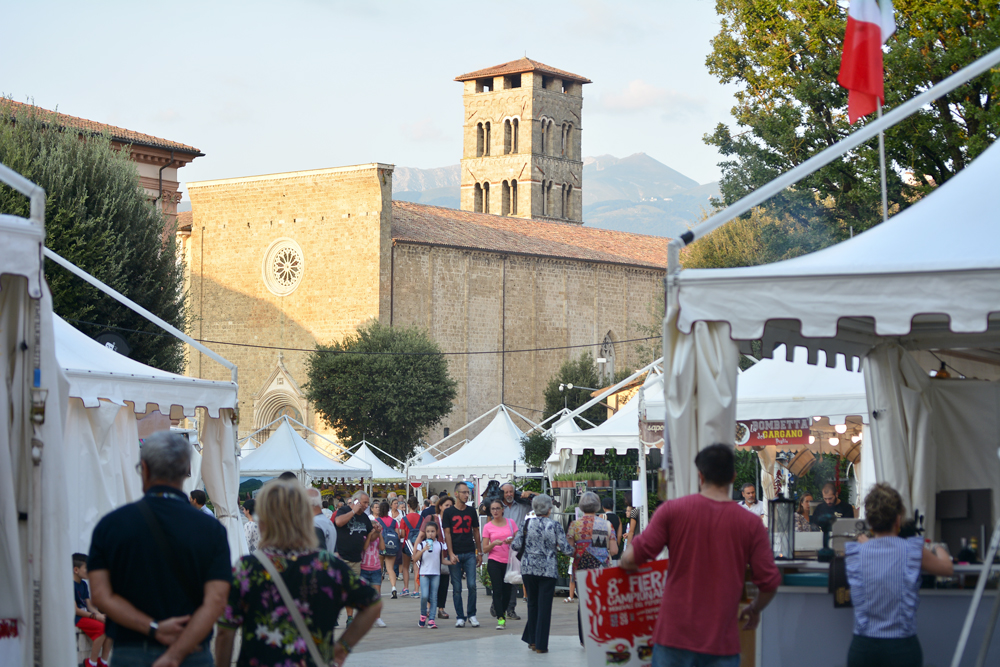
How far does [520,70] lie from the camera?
242ft

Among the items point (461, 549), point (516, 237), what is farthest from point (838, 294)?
point (516, 237)

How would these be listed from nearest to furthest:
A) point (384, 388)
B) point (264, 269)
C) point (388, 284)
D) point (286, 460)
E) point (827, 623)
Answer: point (827, 623) → point (286, 460) → point (384, 388) → point (388, 284) → point (264, 269)

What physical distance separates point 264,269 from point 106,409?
43327 mm

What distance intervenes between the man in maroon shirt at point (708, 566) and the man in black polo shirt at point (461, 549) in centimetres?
883

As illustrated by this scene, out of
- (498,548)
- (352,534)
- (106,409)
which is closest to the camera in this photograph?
(106,409)

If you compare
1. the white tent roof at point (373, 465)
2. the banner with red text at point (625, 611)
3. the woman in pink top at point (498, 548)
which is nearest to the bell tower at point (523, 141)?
the white tent roof at point (373, 465)

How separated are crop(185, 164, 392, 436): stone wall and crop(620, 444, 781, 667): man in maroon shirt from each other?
45499 mm

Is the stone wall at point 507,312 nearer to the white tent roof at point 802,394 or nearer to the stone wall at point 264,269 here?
the stone wall at point 264,269

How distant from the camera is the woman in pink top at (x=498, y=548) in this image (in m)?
13.2

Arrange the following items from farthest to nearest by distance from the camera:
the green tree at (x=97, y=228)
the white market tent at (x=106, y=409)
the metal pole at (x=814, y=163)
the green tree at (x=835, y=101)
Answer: the green tree at (x=97, y=228), the green tree at (x=835, y=101), the white market tent at (x=106, y=409), the metal pole at (x=814, y=163)

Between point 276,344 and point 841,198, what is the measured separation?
37.9m

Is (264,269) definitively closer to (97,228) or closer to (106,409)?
(97,228)

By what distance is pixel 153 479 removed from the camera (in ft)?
14.2

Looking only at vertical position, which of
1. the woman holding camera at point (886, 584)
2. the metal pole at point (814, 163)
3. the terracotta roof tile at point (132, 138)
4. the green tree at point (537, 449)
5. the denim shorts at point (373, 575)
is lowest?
the denim shorts at point (373, 575)
